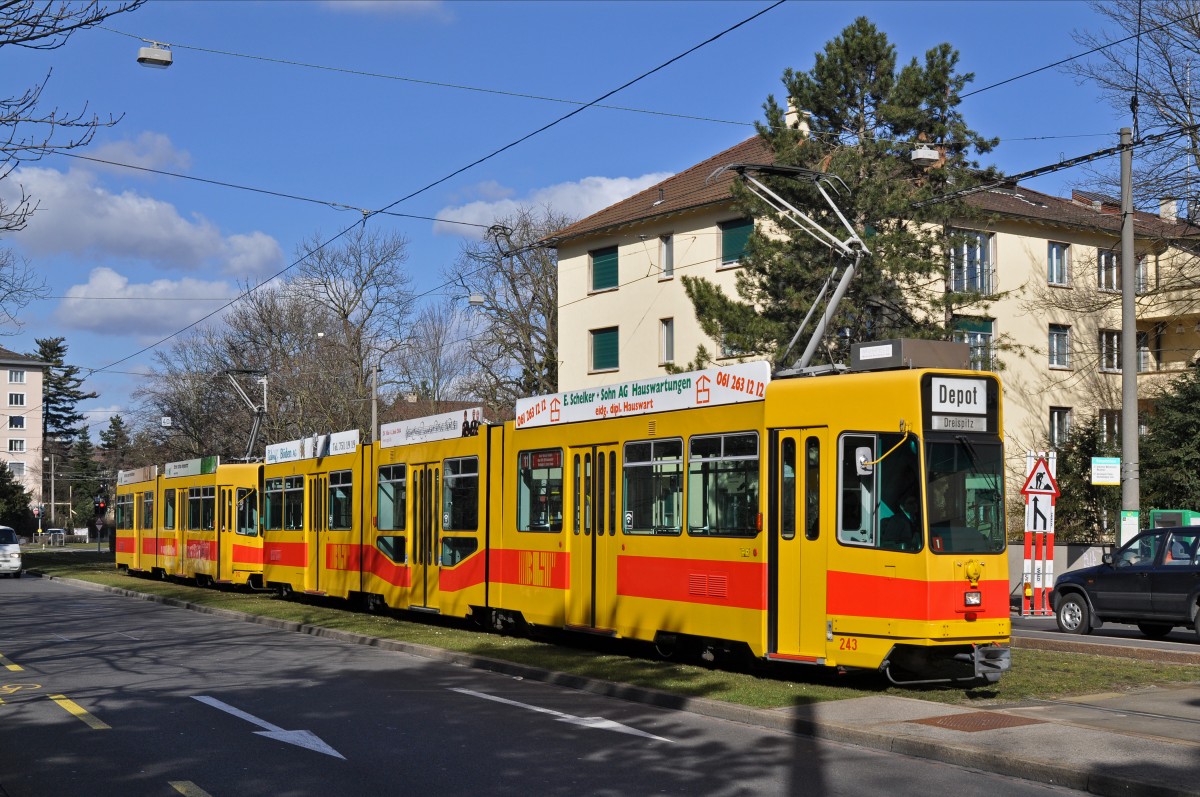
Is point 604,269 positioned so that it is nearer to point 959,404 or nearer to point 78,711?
point 959,404

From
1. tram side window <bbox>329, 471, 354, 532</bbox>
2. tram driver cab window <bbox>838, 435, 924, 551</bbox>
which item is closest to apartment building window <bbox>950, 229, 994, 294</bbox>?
tram side window <bbox>329, 471, 354, 532</bbox>

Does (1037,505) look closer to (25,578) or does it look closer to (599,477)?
(599,477)

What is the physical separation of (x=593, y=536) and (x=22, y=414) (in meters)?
120

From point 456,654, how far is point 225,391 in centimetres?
5456

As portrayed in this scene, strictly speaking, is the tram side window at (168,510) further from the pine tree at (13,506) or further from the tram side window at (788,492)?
the pine tree at (13,506)

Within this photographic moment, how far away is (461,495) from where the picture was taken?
66.0 feet

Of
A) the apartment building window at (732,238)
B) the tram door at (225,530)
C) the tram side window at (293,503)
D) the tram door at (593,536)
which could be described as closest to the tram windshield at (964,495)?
the tram door at (593,536)

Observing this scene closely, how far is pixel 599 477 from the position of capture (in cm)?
1647

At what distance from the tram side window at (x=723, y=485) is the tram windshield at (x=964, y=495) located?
1.98 m

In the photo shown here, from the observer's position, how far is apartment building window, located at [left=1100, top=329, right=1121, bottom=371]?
43844 mm

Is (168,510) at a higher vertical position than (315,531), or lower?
higher

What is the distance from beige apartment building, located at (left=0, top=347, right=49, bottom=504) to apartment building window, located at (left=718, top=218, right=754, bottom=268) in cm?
9759

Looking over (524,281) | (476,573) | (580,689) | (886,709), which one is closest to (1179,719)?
(886,709)

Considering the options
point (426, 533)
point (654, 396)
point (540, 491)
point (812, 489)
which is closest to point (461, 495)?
point (426, 533)
